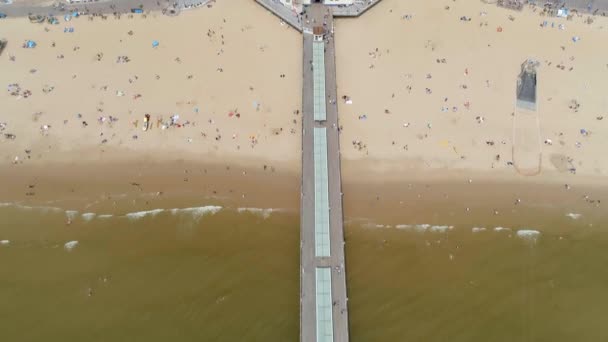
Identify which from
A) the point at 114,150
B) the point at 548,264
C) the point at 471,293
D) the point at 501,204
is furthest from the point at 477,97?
the point at 114,150

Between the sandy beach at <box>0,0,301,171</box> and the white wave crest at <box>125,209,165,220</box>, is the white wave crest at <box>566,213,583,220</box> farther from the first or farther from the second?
the white wave crest at <box>125,209,165,220</box>

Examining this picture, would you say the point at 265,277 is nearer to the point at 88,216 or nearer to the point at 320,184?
the point at 320,184

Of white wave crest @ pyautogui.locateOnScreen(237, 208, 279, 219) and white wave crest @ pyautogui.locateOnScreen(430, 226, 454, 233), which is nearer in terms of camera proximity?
→ white wave crest @ pyautogui.locateOnScreen(430, 226, 454, 233)

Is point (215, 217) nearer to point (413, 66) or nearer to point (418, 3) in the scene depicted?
point (413, 66)

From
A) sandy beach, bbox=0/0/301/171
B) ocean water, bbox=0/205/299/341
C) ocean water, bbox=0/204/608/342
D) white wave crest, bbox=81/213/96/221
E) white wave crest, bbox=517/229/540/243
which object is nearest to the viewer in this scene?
ocean water, bbox=0/205/299/341

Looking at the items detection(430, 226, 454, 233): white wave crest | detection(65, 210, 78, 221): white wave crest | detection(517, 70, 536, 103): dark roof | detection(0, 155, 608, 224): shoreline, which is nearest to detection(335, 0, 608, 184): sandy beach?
detection(517, 70, 536, 103): dark roof

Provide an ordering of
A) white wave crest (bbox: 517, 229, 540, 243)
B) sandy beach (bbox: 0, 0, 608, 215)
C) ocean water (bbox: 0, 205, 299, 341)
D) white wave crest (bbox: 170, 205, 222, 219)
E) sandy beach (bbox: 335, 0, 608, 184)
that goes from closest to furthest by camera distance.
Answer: ocean water (bbox: 0, 205, 299, 341) < white wave crest (bbox: 517, 229, 540, 243) < white wave crest (bbox: 170, 205, 222, 219) < sandy beach (bbox: 0, 0, 608, 215) < sandy beach (bbox: 335, 0, 608, 184)

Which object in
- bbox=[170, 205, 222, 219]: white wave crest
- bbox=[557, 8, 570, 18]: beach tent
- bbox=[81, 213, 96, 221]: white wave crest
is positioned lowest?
bbox=[81, 213, 96, 221]: white wave crest

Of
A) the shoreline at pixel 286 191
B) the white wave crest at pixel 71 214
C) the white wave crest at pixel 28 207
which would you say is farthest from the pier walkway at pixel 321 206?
the white wave crest at pixel 28 207
